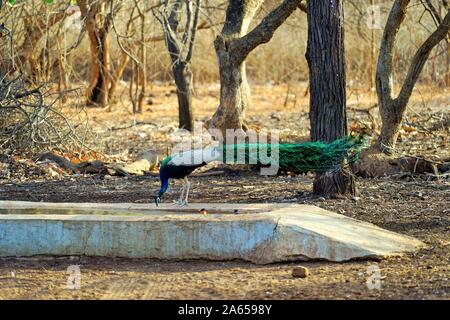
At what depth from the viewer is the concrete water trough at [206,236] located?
20.9ft

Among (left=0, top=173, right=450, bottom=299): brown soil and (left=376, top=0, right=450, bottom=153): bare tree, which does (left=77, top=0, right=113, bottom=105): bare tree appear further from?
(left=0, top=173, right=450, bottom=299): brown soil

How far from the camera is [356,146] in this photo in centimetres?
764

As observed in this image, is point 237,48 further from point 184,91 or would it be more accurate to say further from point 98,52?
point 98,52

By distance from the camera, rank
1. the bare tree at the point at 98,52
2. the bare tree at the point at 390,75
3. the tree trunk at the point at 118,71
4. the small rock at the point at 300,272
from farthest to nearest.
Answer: the tree trunk at the point at 118,71 < the bare tree at the point at 98,52 < the bare tree at the point at 390,75 < the small rock at the point at 300,272

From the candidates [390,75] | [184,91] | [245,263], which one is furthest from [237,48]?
[184,91]

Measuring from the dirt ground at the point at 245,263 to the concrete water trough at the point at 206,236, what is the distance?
0.08m

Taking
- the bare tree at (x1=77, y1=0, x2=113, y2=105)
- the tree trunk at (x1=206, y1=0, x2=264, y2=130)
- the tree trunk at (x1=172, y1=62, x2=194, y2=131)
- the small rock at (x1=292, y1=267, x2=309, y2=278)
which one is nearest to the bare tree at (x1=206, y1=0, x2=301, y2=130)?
the tree trunk at (x1=206, y1=0, x2=264, y2=130)

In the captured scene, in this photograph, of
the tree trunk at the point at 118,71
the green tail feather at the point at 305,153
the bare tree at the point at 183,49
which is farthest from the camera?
the tree trunk at the point at 118,71

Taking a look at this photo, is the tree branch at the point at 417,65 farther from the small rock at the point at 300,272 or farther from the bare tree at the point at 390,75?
the small rock at the point at 300,272

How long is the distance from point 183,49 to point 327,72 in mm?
5979

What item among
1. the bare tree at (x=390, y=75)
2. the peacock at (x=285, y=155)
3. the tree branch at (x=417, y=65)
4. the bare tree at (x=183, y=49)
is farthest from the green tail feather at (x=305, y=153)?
the bare tree at (x=183, y=49)

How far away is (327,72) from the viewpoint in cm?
827
